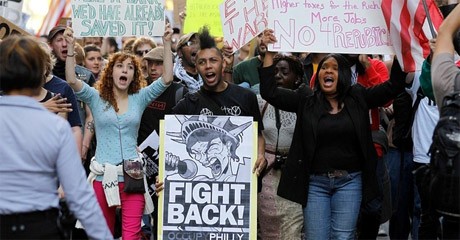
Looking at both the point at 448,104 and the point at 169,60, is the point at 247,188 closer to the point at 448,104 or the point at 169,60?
the point at 169,60

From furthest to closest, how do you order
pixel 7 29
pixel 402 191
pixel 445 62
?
1. pixel 402 191
2. pixel 7 29
3. pixel 445 62

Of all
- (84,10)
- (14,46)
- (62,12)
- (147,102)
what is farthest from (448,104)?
(62,12)

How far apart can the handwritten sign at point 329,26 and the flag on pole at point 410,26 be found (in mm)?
222

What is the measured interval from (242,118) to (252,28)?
88 cm

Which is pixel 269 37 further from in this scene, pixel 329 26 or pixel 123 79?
pixel 123 79

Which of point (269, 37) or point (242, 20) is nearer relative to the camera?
point (269, 37)

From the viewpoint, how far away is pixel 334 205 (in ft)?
27.4

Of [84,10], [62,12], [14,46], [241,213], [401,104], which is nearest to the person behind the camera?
[14,46]

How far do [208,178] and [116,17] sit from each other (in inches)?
67.2

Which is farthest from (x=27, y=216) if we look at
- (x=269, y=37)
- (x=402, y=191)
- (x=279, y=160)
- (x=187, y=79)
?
(x=402, y=191)

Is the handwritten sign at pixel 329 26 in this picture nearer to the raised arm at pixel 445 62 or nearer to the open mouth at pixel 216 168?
the open mouth at pixel 216 168

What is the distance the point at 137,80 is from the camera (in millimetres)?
9250

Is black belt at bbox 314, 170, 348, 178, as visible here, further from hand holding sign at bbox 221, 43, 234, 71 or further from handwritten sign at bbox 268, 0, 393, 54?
hand holding sign at bbox 221, 43, 234, 71

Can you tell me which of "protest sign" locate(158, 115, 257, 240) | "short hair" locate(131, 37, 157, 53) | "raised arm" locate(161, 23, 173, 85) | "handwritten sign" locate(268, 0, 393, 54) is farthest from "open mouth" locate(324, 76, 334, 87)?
"short hair" locate(131, 37, 157, 53)
